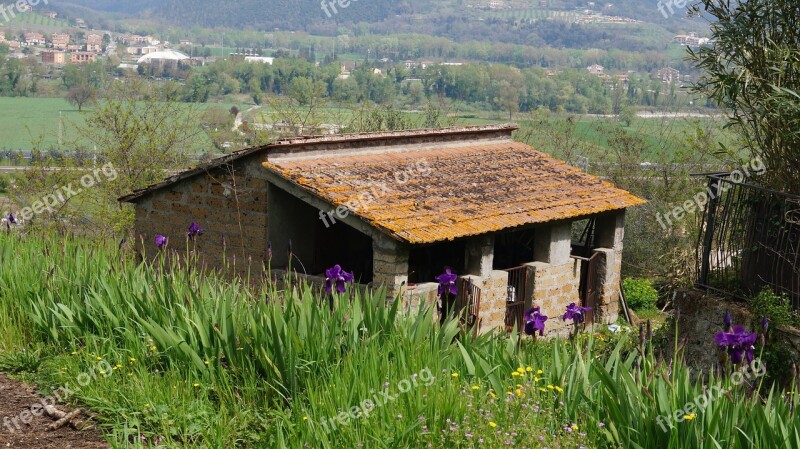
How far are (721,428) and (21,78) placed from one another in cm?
9984

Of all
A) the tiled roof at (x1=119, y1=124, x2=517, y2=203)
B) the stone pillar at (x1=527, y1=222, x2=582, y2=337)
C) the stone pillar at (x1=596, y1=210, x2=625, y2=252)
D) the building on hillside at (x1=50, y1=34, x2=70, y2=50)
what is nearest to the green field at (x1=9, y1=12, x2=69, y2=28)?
the building on hillside at (x1=50, y1=34, x2=70, y2=50)

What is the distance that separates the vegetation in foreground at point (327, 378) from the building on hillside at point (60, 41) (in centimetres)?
13779

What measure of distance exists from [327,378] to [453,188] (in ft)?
29.1

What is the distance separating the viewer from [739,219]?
1071 cm

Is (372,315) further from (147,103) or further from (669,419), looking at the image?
(147,103)

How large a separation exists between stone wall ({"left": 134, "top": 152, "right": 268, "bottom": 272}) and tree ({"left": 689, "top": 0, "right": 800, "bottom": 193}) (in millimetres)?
6234

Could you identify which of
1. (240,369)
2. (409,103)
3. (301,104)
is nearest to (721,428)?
(240,369)

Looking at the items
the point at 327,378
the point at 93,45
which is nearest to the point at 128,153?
the point at 327,378

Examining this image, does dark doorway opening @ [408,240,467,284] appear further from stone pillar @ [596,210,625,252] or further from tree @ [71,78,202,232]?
tree @ [71,78,202,232]

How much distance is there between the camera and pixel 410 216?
1326cm

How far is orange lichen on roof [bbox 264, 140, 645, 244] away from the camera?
13109mm

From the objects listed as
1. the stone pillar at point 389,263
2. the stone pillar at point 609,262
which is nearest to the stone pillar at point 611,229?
the stone pillar at point 609,262

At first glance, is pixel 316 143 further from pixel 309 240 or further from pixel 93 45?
pixel 93 45

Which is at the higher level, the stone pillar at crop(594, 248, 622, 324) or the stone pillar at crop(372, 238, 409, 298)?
the stone pillar at crop(372, 238, 409, 298)
